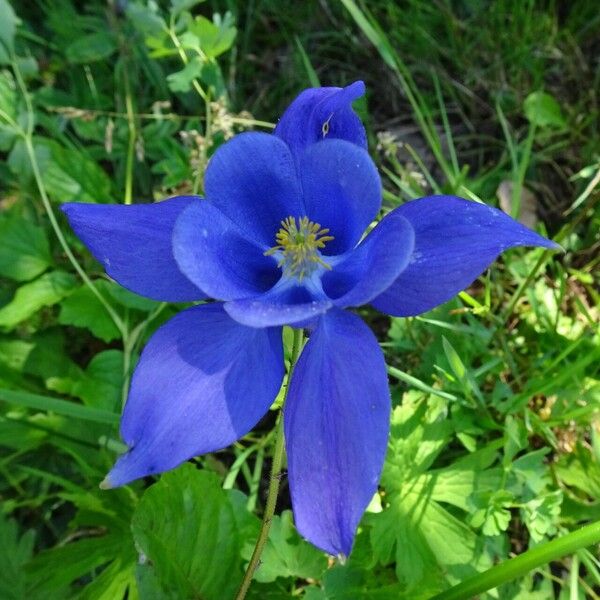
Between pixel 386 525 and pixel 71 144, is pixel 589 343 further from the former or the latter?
pixel 71 144

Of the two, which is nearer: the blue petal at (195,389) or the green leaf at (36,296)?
the blue petal at (195,389)

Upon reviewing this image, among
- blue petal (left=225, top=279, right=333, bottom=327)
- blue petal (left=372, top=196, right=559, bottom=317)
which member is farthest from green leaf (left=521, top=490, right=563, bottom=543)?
blue petal (left=225, top=279, right=333, bottom=327)

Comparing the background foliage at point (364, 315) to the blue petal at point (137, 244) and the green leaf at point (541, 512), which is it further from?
the blue petal at point (137, 244)

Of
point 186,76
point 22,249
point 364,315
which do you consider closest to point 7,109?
point 22,249

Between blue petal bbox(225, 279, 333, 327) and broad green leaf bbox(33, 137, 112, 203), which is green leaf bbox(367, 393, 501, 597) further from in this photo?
broad green leaf bbox(33, 137, 112, 203)

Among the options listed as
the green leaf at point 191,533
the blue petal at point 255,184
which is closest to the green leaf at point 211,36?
the blue petal at point 255,184

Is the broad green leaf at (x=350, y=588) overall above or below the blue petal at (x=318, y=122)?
below
